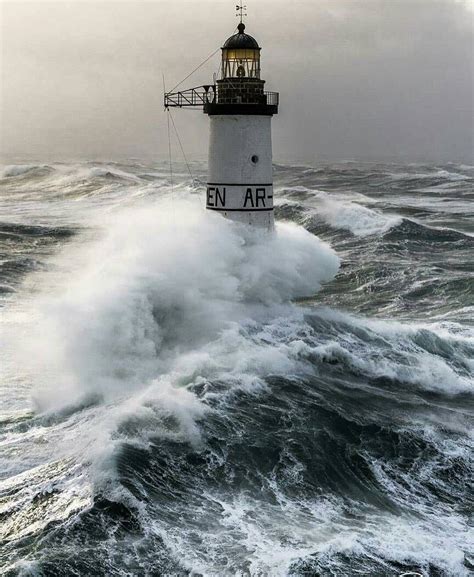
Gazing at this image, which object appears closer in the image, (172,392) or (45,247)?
(172,392)

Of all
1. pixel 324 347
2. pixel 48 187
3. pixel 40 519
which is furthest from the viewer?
pixel 48 187

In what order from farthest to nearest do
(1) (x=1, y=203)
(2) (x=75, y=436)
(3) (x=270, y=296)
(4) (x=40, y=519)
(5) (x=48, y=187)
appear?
(5) (x=48, y=187)
(1) (x=1, y=203)
(3) (x=270, y=296)
(2) (x=75, y=436)
(4) (x=40, y=519)

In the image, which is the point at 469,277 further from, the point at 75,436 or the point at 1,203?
the point at 1,203

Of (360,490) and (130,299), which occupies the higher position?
(130,299)

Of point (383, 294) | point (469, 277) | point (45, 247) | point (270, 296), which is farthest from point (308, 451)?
point (45, 247)

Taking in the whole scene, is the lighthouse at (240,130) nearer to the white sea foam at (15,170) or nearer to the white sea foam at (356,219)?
the white sea foam at (356,219)

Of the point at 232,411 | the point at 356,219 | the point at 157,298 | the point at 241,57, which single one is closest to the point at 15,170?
the point at 356,219

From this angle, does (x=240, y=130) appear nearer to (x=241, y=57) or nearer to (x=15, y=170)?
(x=241, y=57)

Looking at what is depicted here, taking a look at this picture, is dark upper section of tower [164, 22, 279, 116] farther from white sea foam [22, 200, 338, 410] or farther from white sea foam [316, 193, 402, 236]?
white sea foam [316, 193, 402, 236]
